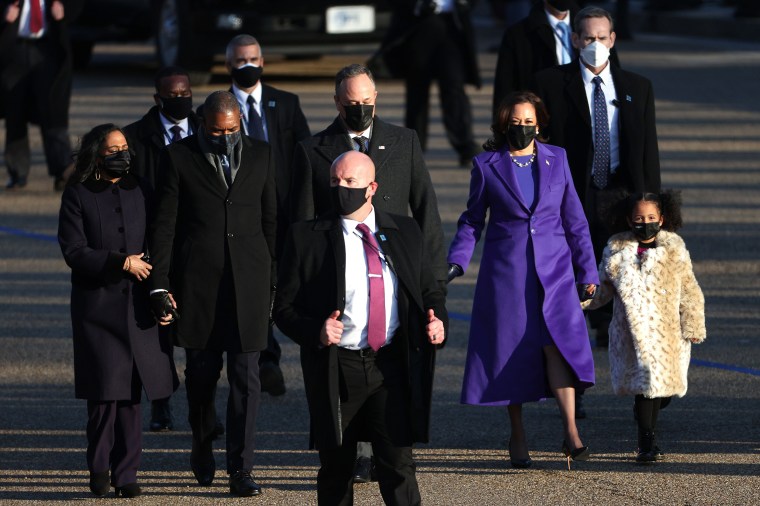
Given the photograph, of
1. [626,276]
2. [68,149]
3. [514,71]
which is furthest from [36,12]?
[626,276]

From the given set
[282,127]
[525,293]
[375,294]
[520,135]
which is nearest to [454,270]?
[525,293]

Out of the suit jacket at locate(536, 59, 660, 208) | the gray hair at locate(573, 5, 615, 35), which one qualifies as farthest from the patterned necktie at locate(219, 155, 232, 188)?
the gray hair at locate(573, 5, 615, 35)

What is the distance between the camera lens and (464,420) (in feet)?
26.5

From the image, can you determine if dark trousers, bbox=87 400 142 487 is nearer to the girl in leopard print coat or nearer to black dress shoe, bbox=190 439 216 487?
black dress shoe, bbox=190 439 216 487

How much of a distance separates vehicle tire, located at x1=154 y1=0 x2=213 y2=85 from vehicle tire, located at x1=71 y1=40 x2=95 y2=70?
3.02m

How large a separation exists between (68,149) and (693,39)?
593 inches

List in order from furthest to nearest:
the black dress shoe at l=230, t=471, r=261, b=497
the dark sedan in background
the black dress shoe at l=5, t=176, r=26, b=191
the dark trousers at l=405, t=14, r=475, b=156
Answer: the dark sedan in background → the dark trousers at l=405, t=14, r=475, b=156 → the black dress shoe at l=5, t=176, r=26, b=191 → the black dress shoe at l=230, t=471, r=261, b=497

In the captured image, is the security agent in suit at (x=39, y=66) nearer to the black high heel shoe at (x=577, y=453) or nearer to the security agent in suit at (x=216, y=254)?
the security agent in suit at (x=216, y=254)

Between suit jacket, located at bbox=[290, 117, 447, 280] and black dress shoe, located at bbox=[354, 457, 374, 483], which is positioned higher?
suit jacket, located at bbox=[290, 117, 447, 280]

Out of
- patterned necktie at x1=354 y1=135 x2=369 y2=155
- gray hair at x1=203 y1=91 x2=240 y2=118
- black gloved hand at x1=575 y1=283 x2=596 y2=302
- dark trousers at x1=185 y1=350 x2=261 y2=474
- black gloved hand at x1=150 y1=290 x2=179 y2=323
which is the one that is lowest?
dark trousers at x1=185 y1=350 x2=261 y2=474

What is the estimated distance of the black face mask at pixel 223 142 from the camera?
6.98m

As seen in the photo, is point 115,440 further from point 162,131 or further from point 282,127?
point 282,127

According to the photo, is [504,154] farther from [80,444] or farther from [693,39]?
[693,39]

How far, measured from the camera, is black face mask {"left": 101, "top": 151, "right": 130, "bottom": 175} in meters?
6.90
